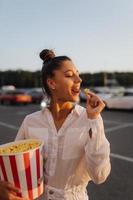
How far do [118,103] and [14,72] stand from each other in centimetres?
5659

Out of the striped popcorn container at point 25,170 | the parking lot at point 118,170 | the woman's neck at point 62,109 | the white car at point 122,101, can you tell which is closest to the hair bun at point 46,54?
the woman's neck at point 62,109

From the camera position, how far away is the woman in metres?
1.89

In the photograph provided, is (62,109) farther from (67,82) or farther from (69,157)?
(69,157)

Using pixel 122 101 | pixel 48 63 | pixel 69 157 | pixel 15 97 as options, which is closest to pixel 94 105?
pixel 69 157

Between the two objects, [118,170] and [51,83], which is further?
[118,170]

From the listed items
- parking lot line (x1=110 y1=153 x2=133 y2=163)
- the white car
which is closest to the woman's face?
parking lot line (x1=110 y1=153 x2=133 y2=163)

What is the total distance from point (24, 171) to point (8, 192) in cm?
13

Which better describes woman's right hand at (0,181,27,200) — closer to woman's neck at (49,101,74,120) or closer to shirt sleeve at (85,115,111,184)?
shirt sleeve at (85,115,111,184)

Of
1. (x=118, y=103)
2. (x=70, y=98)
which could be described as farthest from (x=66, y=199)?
(x=118, y=103)

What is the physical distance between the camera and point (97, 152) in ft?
6.07

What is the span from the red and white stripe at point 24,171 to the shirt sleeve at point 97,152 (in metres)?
0.27

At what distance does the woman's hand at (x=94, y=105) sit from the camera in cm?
188

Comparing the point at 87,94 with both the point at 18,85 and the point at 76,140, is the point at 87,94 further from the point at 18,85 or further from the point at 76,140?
the point at 18,85

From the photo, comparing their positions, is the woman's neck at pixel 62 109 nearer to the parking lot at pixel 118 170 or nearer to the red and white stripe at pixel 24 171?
the red and white stripe at pixel 24 171
